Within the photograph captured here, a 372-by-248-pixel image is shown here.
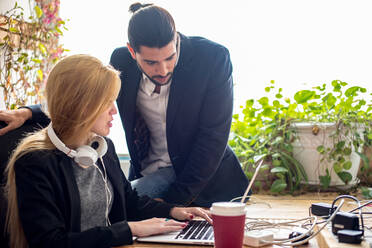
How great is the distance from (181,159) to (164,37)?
2.01 ft

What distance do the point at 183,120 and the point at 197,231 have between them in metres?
0.88

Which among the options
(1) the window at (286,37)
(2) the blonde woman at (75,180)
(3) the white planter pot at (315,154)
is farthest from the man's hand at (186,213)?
(1) the window at (286,37)

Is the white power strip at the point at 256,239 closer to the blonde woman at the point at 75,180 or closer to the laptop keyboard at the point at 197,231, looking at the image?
the laptop keyboard at the point at 197,231

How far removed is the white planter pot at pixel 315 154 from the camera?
269 centimetres

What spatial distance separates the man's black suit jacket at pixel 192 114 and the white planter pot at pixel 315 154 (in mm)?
946

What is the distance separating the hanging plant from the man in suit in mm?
887

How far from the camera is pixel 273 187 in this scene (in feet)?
8.91

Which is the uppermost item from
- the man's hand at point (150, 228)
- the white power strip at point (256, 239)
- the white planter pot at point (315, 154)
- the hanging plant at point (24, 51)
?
the hanging plant at point (24, 51)

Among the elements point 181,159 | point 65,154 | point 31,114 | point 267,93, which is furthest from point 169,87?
point 267,93

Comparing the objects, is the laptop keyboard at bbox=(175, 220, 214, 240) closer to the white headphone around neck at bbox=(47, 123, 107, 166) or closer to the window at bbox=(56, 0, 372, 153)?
the white headphone around neck at bbox=(47, 123, 107, 166)

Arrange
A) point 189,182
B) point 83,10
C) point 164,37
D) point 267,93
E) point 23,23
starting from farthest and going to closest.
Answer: point 83,10 < point 267,93 < point 23,23 < point 189,182 < point 164,37

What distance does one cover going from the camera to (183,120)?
6.31ft

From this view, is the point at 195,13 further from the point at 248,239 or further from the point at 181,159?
the point at 248,239

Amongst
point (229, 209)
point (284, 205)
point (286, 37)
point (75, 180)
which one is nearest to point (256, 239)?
point (229, 209)
